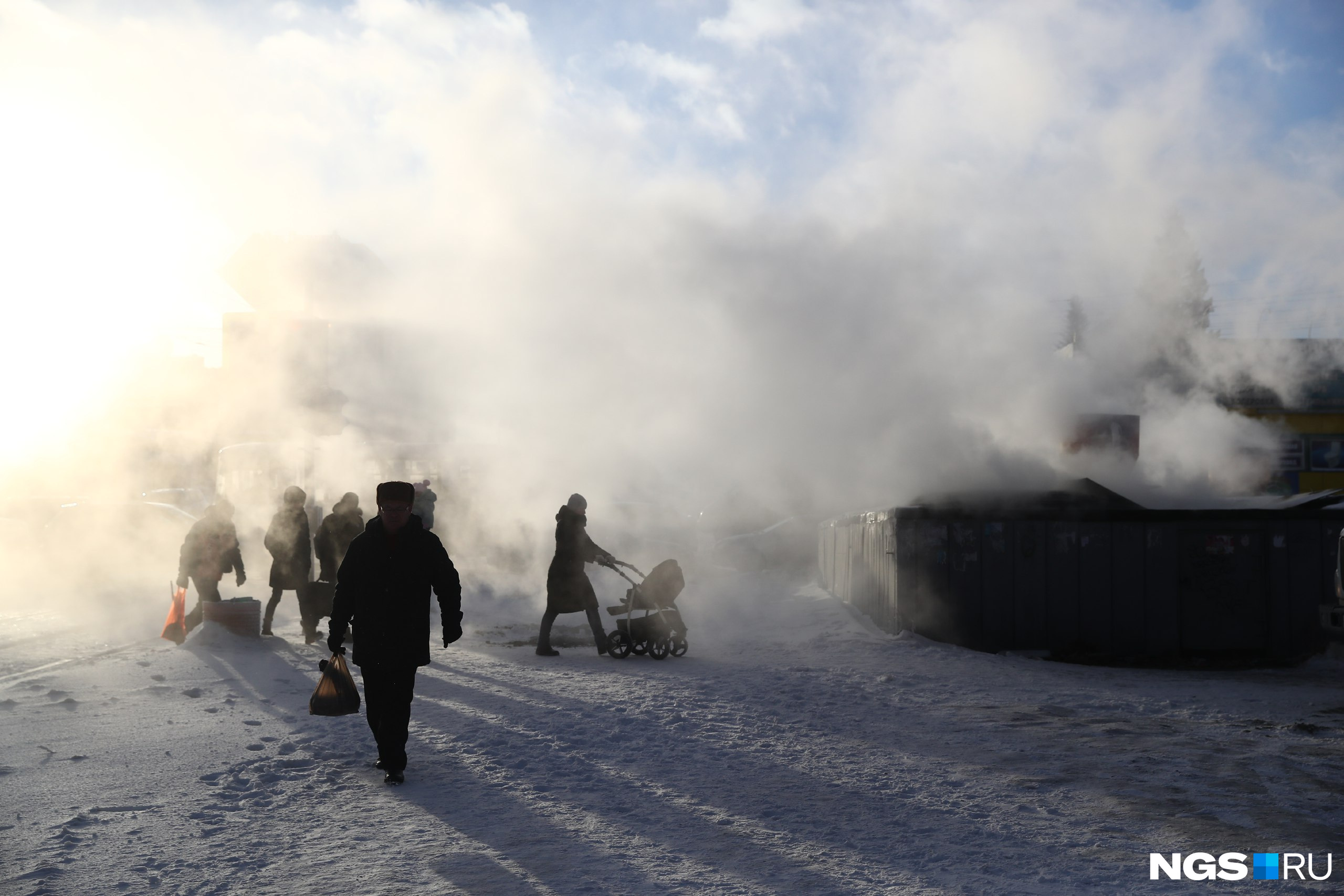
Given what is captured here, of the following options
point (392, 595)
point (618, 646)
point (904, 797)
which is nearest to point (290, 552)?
point (618, 646)

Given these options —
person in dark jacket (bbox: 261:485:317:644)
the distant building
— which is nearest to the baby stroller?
person in dark jacket (bbox: 261:485:317:644)

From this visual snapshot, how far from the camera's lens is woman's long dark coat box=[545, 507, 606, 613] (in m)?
9.67

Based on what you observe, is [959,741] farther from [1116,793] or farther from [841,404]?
[841,404]

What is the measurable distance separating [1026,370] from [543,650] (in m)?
Answer: 14.0

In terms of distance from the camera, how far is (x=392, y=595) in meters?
5.25

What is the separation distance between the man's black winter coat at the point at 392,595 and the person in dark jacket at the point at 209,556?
20.6ft

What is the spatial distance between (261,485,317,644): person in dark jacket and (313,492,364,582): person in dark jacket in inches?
5.9

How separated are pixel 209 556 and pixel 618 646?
4893 millimetres

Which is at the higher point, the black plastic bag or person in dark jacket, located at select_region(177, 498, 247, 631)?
person in dark jacket, located at select_region(177, 498, 247, 631)

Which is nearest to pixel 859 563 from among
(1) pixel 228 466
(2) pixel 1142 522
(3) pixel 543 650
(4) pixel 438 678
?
(2) pixel 1142 522

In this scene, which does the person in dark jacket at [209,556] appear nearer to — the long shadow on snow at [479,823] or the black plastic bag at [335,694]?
the long shadow on snow at [479,823]

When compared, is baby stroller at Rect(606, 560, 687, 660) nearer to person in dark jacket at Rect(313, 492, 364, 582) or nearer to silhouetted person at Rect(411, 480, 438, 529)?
person in dark jacket at Rect(313, 492, 364, 582)

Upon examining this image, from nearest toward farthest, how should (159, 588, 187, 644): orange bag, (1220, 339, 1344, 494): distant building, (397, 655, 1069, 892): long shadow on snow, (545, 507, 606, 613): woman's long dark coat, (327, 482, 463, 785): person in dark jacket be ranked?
(397, 655, 1069, 892): long shadow on snow, (327, 482, 463, 785): person in dark jacket, (545, 507, 606, 613): woman's long dark coat, (159, 588, 187, 644): orange bag, (1220, 339, 1344, 494): distant building

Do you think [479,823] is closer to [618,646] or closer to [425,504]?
[618,646]
